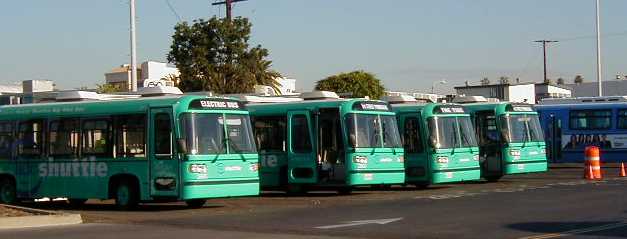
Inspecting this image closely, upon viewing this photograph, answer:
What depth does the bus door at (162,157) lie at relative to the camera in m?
20.3

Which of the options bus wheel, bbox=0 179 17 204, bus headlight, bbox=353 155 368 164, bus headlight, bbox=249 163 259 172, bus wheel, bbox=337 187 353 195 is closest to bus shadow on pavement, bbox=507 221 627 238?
bus headlight, bbox=249 163 259 172

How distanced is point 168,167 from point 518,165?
13.5 m

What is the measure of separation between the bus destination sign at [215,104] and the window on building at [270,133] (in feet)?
14.9

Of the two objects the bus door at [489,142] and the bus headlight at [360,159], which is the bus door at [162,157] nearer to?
the bus headlight at [360,159]

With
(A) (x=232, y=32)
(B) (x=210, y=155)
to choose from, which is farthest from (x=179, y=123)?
(A) (x=232, y=32)

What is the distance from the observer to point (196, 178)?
66.2ft

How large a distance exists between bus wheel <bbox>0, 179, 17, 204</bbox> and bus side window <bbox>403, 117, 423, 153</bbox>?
1070cm

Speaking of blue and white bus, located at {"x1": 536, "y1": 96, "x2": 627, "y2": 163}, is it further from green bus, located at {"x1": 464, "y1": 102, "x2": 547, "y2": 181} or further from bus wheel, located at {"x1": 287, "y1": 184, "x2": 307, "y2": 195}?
bus wheel, located at {"x1": 287, "y1": 184, "x2": 307, "y2": 195}

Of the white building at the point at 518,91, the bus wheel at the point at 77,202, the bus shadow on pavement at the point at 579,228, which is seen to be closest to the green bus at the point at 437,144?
the bus wheel at the point at 77,202

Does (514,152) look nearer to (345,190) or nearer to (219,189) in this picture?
(345,190)

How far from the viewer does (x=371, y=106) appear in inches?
1001

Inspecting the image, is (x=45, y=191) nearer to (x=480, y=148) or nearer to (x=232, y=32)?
Answer: (x=480, y=148)

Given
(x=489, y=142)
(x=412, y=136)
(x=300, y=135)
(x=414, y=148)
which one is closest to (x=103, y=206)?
(x=300, y=135)

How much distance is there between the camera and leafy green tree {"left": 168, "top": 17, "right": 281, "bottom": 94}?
42.5 metres
